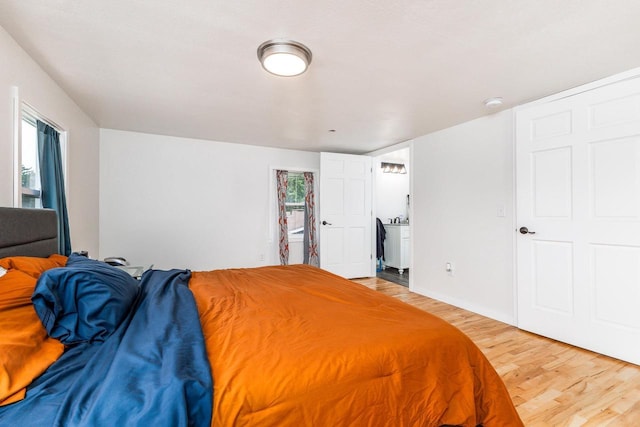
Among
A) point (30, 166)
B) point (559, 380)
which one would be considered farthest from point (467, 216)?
point (30, 166)

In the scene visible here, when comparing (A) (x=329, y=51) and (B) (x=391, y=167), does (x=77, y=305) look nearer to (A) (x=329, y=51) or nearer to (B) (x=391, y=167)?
(A) (x=329, y=51)

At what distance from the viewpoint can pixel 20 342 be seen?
99 centimetres

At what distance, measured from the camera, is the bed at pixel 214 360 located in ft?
2.77

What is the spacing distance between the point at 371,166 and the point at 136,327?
14.6ft

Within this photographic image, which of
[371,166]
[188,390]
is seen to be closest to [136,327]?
[188,390]

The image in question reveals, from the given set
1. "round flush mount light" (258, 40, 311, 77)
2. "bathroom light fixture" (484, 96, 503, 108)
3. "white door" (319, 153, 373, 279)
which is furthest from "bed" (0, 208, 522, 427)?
"white door" (319, 153, 373, 279)

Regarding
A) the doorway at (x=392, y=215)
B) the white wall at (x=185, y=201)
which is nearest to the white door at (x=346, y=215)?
the doorway at (x=392, y=215)

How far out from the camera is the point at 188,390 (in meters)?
0.84

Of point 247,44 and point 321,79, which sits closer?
point 247,44

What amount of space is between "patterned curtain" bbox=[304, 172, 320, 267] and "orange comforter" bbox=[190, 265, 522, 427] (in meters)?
3.50

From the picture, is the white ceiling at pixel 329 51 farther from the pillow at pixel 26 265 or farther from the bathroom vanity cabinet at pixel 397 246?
the bathroom vanity cabinet at pixel 397 246

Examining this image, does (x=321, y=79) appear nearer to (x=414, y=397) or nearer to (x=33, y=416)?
(x=414, y=397)

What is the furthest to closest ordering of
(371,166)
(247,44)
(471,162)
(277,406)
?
(371,166), (471,162), (247,44), (277,406)

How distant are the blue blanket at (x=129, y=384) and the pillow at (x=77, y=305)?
1.7 inches
